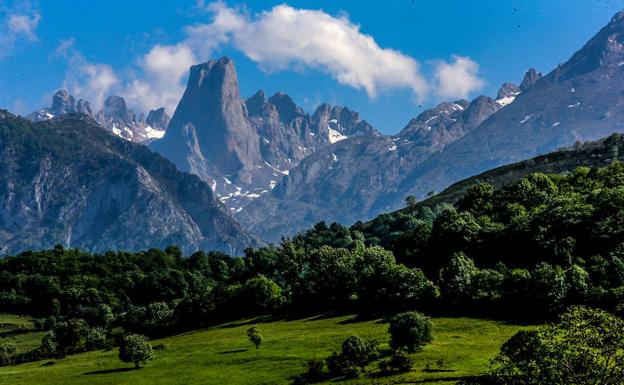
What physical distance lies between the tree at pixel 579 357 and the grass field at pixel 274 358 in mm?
27526

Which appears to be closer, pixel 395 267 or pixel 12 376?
pixel 12 376

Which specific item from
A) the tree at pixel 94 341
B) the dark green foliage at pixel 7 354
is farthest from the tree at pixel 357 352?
the dark green foliage at pixel 7 354

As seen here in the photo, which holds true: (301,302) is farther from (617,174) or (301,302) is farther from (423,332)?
(617,174)

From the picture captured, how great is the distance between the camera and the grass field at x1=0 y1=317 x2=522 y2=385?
93375 millimetres

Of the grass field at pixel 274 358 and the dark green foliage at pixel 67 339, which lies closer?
the grass field at pixel 274 358

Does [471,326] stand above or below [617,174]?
below

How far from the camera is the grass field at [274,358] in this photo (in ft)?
306

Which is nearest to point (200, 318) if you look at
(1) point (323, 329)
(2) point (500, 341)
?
(1) point (323, 329)

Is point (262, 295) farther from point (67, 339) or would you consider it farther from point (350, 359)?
point (350, 359)

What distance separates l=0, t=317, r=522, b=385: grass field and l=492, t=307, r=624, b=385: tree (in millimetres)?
27526

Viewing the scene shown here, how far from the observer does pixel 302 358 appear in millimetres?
108000

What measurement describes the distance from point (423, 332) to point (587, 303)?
2946 cm

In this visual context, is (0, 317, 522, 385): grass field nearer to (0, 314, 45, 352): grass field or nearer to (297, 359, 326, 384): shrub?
(297, 359, 326, 384): shrub

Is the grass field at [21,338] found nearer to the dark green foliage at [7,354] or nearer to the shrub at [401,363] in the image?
the dark green foliage at [7,354]
